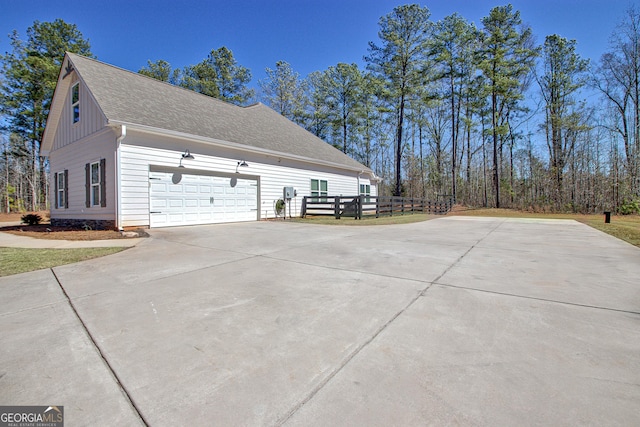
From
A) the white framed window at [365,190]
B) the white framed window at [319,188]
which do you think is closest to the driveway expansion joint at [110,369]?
the white framed window at [319,188]

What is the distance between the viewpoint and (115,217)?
345 inches

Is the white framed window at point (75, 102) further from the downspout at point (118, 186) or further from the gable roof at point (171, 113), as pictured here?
the downspout at point (118, 186)

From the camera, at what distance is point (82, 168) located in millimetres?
10570

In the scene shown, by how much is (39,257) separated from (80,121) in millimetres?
7758

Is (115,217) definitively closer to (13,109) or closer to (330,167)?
(330,167)

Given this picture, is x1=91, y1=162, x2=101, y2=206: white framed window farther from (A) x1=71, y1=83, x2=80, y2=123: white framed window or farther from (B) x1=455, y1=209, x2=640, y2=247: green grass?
(B) x1=455, y1=209, x2=640, y2=247: green grass

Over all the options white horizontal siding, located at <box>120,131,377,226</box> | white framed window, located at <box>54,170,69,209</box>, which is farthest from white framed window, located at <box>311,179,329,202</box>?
white framed window, located at <box>54,170,69,209</box>

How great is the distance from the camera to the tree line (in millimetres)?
20017

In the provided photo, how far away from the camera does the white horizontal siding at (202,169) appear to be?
893 cm

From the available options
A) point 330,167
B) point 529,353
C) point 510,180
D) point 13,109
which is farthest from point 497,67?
point 13,109

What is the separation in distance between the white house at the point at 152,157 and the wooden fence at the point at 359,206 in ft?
3.25

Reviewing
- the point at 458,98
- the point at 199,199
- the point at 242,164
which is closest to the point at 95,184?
the point at 199,199

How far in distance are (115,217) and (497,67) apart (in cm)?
2705

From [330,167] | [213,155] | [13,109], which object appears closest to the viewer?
[213,155]
